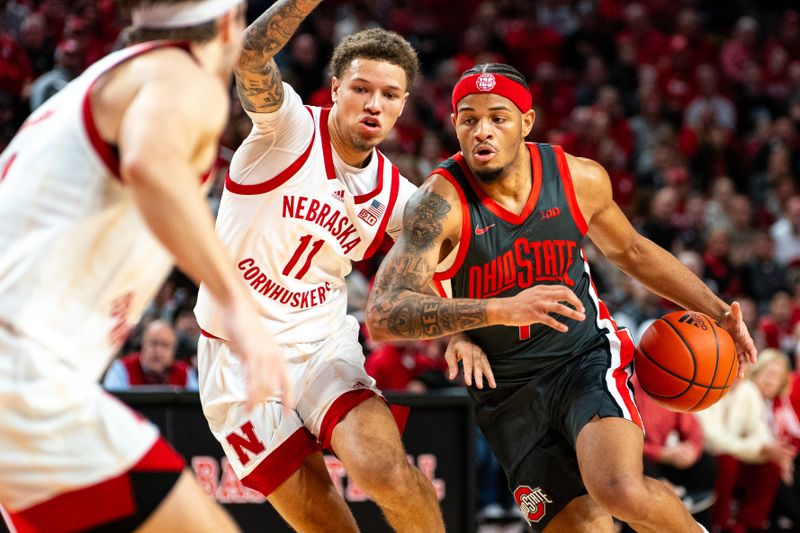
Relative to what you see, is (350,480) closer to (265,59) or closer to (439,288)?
(439,288)

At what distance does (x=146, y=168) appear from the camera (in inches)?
92.7

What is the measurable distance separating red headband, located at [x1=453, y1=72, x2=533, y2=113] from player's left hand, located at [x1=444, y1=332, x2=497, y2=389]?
3.42 ft

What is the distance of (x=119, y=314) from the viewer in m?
2.76

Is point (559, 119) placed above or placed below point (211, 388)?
below

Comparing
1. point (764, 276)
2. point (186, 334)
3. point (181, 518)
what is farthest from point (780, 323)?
point (181, 518)

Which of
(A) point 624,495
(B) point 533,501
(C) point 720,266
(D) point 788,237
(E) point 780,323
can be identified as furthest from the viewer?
(D) point 788,237

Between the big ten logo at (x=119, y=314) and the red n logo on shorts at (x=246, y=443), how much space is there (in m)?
1.83

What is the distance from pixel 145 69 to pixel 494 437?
9.00 ft

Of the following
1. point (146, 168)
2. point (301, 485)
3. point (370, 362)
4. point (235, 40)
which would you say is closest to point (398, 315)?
point (301, 485)

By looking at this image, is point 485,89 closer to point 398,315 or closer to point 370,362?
point 398,315

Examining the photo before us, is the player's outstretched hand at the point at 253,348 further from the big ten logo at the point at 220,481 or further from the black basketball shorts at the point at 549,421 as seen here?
the big ten logo at the point at 220,481

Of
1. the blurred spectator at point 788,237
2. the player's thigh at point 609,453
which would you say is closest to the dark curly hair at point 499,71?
the player's thigh at point 609,453

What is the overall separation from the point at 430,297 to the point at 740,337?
148cm

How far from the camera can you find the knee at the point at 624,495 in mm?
4082
